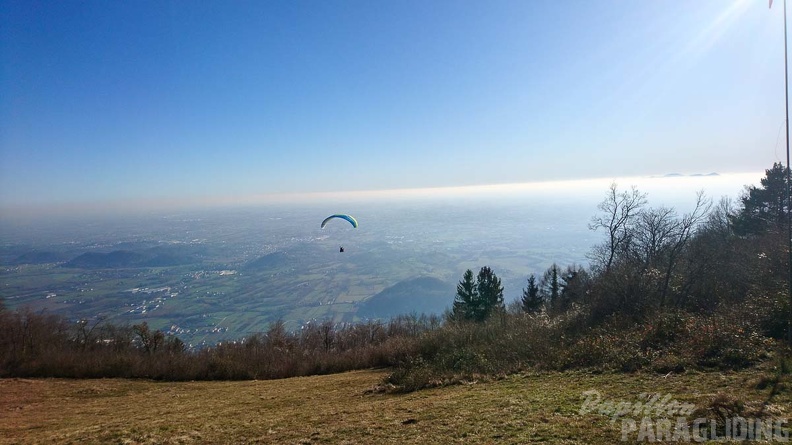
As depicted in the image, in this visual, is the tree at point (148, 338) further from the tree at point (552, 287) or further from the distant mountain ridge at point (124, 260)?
the distant mountain ridge at point (124, 260)

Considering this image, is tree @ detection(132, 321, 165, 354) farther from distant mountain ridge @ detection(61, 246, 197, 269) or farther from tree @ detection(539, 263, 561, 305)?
distant mountain ridge @ detection(61, 246, 197, 269)

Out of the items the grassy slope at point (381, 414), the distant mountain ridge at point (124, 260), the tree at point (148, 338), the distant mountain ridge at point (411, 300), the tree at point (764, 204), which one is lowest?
the distant mountain ridge at point (411, 300)

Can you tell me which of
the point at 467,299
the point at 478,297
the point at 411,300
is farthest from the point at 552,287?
the point at 411,300

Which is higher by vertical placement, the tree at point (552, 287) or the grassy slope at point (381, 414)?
the grassy slope at point (381, 414)

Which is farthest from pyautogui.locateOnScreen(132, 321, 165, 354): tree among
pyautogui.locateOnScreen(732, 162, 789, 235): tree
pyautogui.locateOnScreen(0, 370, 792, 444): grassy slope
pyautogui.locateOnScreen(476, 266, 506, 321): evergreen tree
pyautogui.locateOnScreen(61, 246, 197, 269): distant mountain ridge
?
pyautogui.locateOnScreen(61, 246, 197, 269): distant mountain ridge

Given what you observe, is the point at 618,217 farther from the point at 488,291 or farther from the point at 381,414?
the point at 381,414

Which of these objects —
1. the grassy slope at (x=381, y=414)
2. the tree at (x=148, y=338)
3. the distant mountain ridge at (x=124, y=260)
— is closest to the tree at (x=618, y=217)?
the grassy slope at (x=381, y=414)
